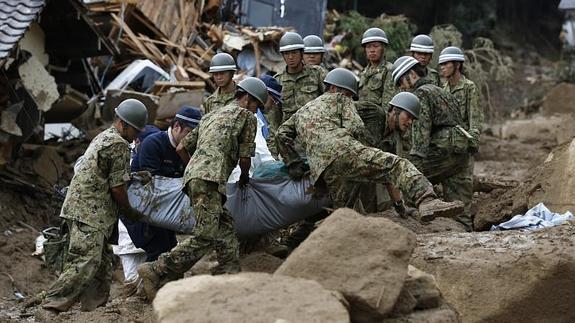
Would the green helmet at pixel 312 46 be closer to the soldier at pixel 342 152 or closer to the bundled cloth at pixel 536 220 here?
the soldier at pixel 342 152

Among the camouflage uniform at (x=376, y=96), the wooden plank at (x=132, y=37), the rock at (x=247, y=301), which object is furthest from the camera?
the wooden plank at (x=132, y=37)

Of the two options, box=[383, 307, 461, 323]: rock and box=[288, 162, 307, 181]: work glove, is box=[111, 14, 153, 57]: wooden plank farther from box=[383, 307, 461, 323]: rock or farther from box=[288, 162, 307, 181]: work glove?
box=[383, 307, 461, 323]: rock

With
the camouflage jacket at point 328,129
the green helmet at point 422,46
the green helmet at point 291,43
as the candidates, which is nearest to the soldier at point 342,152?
the camouflage jacket at point 328,129

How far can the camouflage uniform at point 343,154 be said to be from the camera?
826cm

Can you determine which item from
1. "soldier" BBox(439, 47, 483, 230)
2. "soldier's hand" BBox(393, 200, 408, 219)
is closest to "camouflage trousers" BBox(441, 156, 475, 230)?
"soldier" BBox(439, 47, 483, 230)

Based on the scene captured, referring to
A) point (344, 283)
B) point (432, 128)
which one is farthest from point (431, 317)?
point (432, 128)

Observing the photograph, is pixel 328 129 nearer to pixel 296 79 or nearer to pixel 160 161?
pixel 160 161

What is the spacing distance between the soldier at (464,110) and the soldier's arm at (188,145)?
9.41 ft

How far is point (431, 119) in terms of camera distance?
9.97 metres

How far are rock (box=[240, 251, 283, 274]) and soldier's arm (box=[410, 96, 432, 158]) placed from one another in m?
1.92

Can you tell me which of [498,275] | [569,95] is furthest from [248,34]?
[498,275]

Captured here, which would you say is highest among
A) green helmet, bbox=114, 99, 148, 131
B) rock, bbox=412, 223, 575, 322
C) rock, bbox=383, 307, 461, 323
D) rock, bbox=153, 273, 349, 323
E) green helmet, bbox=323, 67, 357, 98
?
green helmet, bbox=323, 67, 357, 98

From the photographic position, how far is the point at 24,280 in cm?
1228

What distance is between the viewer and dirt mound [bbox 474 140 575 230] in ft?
A: 31.4
